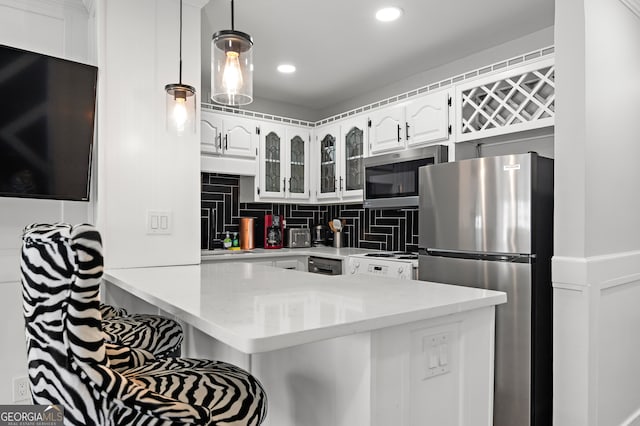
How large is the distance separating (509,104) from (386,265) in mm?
1405

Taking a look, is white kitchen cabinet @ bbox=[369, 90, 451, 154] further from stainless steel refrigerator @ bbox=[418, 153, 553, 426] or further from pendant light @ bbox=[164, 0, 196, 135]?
pendant light @ bbox=[164, 0, 196, 135]

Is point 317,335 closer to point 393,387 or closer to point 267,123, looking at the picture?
point 393,387

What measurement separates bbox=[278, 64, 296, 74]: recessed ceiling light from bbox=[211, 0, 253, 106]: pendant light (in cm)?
209

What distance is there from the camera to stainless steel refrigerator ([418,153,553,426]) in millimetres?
2117

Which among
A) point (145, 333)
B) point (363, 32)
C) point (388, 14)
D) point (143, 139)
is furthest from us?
point (363, 32)

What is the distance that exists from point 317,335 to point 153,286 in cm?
93

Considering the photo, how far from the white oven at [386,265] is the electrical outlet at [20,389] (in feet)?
7.17

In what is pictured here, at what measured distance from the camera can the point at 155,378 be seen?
1.08 meters

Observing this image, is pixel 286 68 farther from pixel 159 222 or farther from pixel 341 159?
pixel 159 222

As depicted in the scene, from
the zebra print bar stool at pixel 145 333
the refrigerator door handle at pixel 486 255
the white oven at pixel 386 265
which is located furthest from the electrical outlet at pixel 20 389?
the refrigerator door handle at pixel 486 255

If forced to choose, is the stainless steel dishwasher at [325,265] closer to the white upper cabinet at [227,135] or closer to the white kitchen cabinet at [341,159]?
the white kitchen cabinet at [341,159]

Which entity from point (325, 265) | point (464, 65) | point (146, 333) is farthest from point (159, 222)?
point (464, 65)

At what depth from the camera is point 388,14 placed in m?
2.74

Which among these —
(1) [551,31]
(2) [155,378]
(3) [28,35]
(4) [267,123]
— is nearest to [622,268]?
(1) [551,31]
